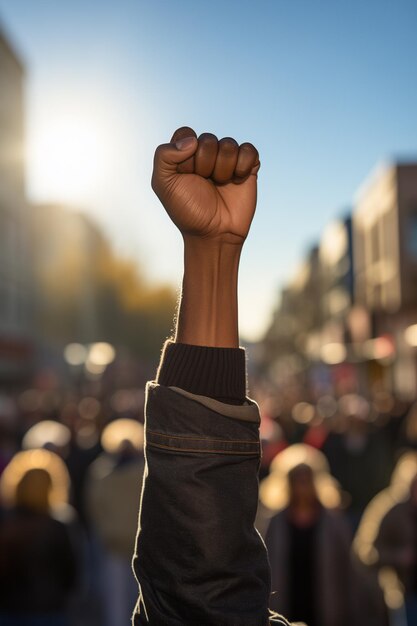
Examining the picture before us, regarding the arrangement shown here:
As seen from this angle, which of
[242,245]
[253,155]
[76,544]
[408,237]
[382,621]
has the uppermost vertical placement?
[408,237]

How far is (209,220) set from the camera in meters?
1.55

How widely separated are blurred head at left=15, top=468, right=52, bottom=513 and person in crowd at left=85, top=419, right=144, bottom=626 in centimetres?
104

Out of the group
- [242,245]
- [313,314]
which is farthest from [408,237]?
[313,314]

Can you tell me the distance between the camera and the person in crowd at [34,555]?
4766 mm

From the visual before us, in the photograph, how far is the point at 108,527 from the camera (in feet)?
20.8

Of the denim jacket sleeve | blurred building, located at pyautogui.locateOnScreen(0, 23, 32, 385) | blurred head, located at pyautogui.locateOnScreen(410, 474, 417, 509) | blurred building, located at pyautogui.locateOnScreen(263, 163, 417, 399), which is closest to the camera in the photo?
the denim jacket sleeve

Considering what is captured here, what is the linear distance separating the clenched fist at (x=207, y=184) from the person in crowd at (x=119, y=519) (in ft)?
15.8

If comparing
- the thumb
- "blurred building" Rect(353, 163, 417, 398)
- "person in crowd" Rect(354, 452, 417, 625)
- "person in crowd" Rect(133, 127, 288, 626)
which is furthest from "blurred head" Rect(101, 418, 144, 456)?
"blurred building" Rect(353, 163, 417, 398)

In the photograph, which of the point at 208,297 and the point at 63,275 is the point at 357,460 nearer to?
the point at 208,297

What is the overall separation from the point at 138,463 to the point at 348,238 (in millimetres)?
41546

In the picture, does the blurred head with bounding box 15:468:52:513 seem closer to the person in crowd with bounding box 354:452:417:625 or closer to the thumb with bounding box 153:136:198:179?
the person in crowd with bounding box 354:452:417:625

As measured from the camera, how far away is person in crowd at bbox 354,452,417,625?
552 cm

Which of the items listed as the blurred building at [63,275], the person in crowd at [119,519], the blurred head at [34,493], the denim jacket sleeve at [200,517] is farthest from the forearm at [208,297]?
the blurred building at [63,275]

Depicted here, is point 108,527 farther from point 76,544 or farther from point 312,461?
point 312,461
